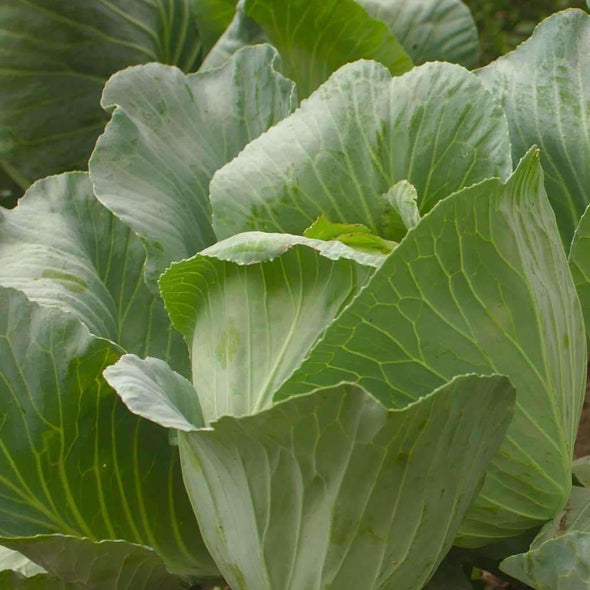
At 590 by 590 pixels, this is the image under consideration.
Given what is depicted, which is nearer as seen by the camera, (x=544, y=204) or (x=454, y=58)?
(x=544, y=204)

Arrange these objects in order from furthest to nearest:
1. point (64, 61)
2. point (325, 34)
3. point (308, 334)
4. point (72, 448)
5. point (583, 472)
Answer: point (64, 61) → point (325, 34) → point (583, 472) → point (72, 448) → point (308, 334)

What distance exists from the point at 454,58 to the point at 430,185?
76cm

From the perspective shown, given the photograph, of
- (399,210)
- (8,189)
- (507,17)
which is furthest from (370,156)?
(507,17)

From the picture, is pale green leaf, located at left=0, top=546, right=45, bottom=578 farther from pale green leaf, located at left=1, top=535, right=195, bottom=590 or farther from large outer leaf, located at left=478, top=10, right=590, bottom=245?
large outer leaf, located at left=478, top=10, right=590, bottom=245

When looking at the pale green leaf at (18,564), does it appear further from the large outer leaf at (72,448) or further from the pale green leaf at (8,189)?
the pale green leaf at (8,189)

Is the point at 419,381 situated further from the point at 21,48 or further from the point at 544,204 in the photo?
the point at 21,48

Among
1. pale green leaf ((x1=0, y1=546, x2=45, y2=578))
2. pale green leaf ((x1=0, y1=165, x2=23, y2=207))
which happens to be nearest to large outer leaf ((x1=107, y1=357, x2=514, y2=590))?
pale green leaf ((x1=0, y1=546, x2=45, y2=578))

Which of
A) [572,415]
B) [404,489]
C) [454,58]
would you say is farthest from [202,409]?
[454,58]

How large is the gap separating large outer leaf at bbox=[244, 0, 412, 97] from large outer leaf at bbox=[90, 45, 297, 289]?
9.8 inches

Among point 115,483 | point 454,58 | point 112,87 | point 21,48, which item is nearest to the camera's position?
point 115,483

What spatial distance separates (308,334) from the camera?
2.87ft

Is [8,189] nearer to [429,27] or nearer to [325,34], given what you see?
[325,34]

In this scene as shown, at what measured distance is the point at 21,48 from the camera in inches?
60.3

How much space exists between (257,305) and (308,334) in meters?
0.06
